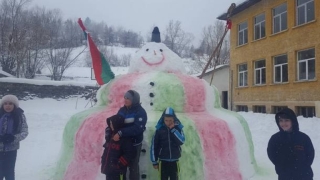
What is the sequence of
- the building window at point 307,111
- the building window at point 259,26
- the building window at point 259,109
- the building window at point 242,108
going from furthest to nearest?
the building window at point 242,108 < the building window at point 259,26 < the building window at point 259,109 < the building window at point 307,111

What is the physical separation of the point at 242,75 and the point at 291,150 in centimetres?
1761

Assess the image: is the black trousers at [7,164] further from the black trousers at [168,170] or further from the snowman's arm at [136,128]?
the black trousers at [168,170]

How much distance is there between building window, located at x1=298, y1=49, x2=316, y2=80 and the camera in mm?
14703

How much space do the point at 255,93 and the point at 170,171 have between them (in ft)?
50.3

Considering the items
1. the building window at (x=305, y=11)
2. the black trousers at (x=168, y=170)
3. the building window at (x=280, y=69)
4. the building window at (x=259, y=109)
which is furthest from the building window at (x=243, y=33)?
the black trousers at (x=168, y=170)

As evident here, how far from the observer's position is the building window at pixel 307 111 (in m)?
14.6

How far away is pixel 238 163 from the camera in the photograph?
5.77m

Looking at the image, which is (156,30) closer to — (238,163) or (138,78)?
(138,78)

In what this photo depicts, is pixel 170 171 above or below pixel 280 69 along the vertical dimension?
below

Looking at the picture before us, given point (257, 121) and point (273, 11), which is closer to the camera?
point (257, 121)

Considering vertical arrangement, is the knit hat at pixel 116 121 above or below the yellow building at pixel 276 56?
below

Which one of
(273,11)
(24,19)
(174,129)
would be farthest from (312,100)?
(24,19)

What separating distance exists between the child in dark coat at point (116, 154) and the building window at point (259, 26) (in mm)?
16114

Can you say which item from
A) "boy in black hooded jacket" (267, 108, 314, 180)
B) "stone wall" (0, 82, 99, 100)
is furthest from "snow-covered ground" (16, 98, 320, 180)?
"boy in black hooded jacket" (267, 108, 314, 180)
